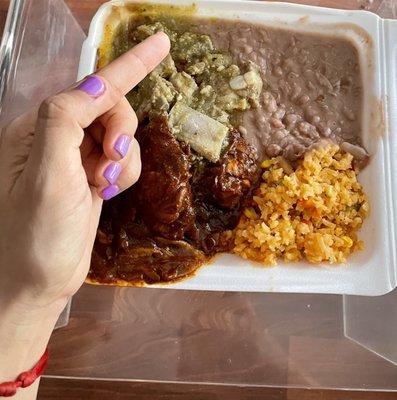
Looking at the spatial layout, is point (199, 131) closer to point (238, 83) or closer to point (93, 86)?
point (238, 83)

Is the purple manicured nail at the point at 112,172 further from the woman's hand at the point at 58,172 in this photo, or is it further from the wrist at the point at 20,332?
the wrist at the point at 20,332

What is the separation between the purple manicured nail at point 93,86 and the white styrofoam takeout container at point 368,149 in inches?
25.5

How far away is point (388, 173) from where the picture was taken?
1881 millimetres

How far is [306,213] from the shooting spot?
5.99 feet

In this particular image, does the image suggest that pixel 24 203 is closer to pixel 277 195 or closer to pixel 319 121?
pixel 277 195

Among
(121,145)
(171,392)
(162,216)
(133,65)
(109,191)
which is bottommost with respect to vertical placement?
(171,392)

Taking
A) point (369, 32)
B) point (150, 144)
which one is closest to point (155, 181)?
point (150, 144)

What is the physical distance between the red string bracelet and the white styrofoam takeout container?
1.45ft

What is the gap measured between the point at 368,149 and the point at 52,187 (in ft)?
3.65

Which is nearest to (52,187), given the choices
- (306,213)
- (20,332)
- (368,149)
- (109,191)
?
(109,191)

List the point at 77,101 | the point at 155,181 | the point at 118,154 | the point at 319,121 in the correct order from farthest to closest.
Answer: the point at 319,121, the point at 155,181, the point at 118,154, the point at 77,101

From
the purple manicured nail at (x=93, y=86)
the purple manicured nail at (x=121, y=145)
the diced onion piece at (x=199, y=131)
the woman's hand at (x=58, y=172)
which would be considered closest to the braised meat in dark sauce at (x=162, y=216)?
the diced onion piece at (x=199, y=131)

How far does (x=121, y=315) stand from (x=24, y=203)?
0.79 m

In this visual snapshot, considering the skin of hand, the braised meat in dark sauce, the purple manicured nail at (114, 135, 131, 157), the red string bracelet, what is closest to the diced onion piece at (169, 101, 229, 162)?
the braised meat in dark sauce
